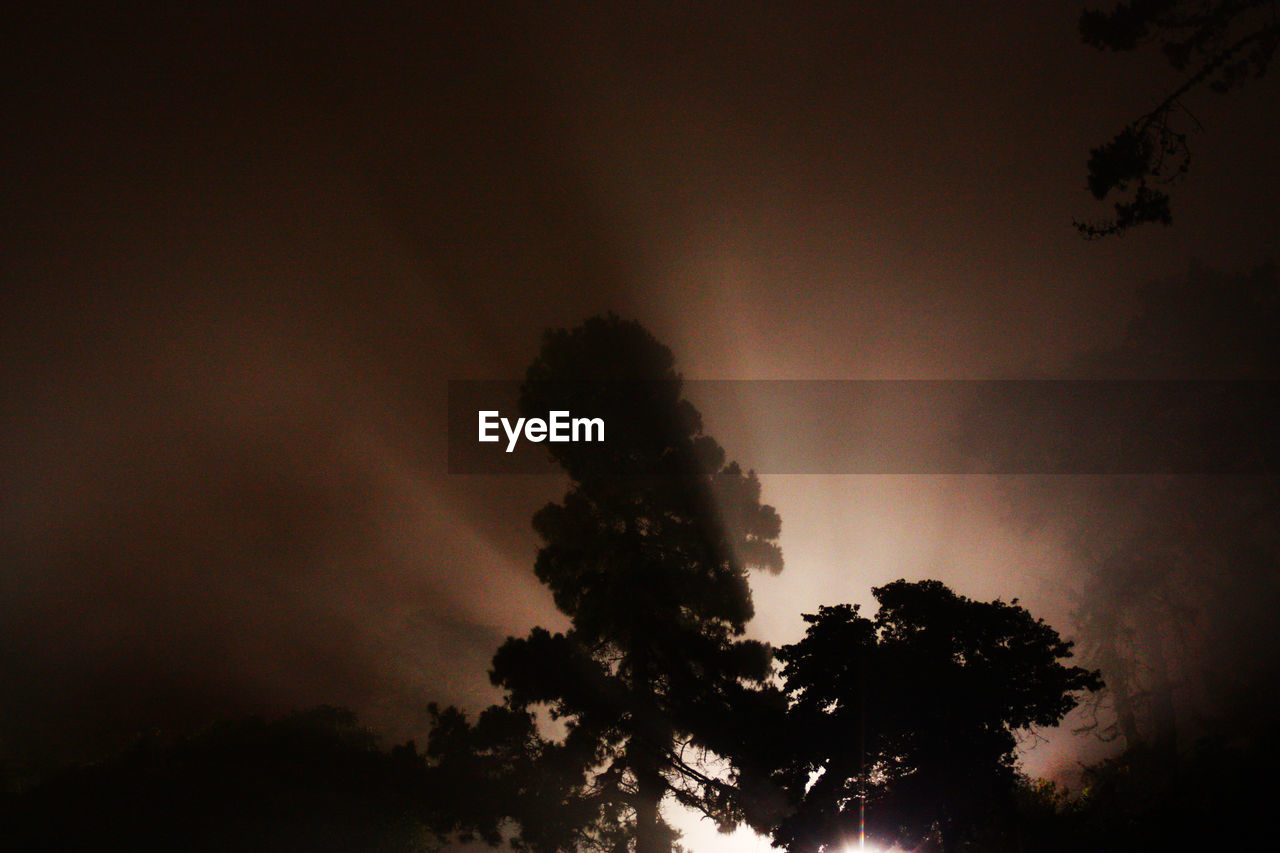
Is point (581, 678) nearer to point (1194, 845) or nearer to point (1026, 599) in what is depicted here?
point (1194, 845)

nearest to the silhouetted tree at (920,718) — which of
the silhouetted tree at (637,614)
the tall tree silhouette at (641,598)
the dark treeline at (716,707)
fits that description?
the dark treeline at (716,707)

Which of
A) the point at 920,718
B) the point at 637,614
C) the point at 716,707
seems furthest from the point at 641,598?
the point at 920,718

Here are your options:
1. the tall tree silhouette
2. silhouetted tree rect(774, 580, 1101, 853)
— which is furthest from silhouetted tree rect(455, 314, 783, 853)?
silhouetted tree rect(774, 580, 1101, 853)

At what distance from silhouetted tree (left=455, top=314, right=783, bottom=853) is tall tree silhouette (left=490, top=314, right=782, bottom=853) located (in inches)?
1.6

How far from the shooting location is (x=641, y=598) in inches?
669

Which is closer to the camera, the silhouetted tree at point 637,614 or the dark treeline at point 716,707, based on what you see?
the dark treeline at point 716,707

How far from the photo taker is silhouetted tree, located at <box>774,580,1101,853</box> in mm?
13234

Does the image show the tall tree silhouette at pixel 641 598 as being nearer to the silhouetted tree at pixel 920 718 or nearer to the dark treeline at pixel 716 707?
the dark treeline at pixel 716 707

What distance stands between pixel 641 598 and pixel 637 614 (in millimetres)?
432

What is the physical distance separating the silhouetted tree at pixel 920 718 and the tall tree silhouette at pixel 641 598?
195cm

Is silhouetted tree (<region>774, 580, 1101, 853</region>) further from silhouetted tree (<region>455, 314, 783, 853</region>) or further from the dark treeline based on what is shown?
silhouetted tree (<region>455, 314, 783, 853</region>)

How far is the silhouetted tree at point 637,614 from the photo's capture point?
1593 cm

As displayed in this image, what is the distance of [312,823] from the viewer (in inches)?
1142

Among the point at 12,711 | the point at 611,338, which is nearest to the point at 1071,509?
the point at 611,338
